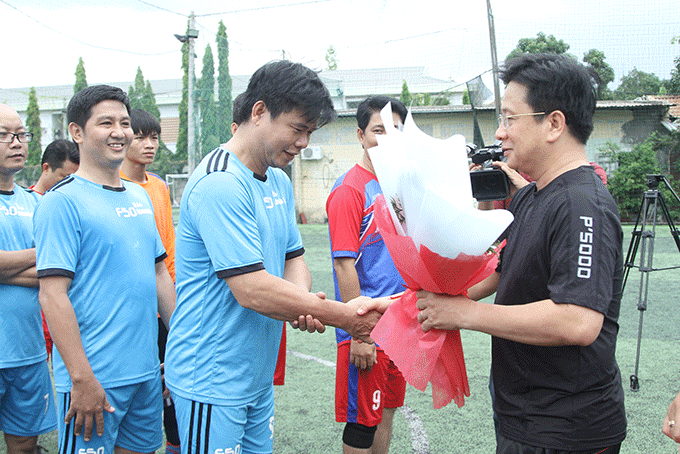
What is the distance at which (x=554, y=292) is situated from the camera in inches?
65.3

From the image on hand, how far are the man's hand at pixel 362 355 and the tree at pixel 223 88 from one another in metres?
13.8

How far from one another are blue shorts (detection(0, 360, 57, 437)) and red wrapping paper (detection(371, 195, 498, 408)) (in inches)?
88.1

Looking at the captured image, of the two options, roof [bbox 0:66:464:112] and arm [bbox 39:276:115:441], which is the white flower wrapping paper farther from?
roof [bbox 0:66:464:112]

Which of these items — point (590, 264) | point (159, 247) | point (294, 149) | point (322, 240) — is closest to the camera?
point (590, 264)

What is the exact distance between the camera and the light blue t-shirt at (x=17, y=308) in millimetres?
2936

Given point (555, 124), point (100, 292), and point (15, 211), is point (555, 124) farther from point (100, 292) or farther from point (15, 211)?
point (15, 211)

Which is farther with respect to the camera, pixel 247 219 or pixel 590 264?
pixel 247 219

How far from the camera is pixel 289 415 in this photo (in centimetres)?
417

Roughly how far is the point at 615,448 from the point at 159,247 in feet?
7.25

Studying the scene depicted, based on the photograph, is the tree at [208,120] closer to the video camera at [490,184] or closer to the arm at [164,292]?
the arm at [164,292]

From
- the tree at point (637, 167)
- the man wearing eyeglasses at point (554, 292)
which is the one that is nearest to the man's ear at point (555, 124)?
the man wearing eyeglasses at point (554, 292)

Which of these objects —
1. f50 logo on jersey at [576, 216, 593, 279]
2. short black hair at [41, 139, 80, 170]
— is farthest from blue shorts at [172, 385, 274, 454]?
short black hair at [41, 139, 80, 170]

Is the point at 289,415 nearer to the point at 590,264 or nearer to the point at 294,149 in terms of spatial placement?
the point at 294,149

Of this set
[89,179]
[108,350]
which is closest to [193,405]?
[108,350]
